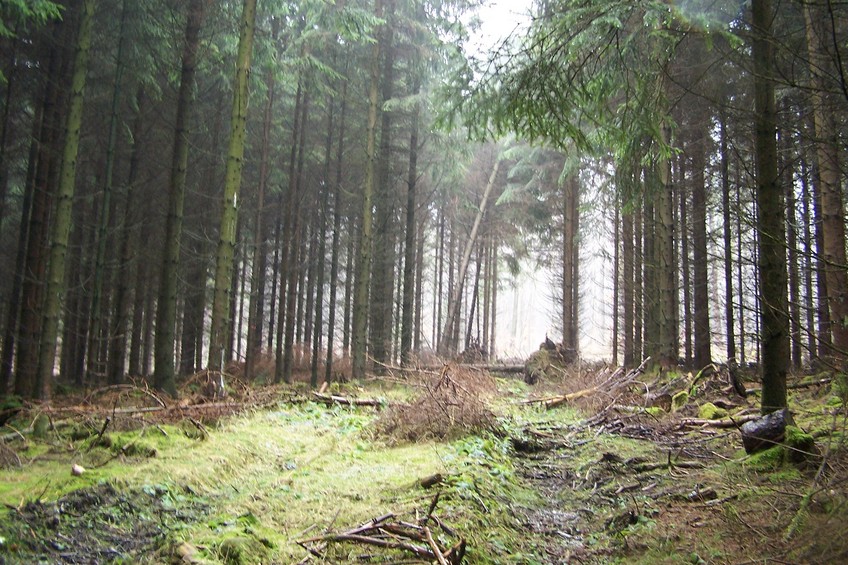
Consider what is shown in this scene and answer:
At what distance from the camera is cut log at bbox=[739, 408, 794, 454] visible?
5223 mm

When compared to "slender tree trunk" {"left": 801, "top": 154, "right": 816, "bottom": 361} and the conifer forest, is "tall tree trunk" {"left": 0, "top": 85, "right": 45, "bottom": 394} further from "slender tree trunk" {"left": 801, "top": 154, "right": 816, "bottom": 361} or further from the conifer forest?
"slender tree trunk" {"left": 801, "top": 154, "right": 816, "bottom": 361}

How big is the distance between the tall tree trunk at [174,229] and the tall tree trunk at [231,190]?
962mm

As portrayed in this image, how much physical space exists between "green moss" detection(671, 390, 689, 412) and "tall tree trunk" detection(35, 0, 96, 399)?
10.5 m

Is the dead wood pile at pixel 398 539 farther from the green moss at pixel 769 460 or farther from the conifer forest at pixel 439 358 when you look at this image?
the green moss at pixel 769 460

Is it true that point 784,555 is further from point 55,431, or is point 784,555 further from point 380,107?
point 380,107

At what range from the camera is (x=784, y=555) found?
326cm

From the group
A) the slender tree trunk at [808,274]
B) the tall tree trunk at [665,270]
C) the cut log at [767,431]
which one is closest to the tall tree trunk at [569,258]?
the tall tree trunk at [665,270]

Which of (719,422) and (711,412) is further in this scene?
(711,412)

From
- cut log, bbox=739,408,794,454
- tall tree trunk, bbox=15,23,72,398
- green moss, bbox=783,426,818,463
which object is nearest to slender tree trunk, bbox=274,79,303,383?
tall tree trunk, bbox=15,23,72,398

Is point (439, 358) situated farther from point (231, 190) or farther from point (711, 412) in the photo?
point (231, 190)

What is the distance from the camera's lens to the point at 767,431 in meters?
5.32

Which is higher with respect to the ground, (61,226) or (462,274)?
(462,274)

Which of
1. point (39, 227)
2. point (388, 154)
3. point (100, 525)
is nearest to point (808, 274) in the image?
point (388, 154)

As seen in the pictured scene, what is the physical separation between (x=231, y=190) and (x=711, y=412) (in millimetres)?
8950
